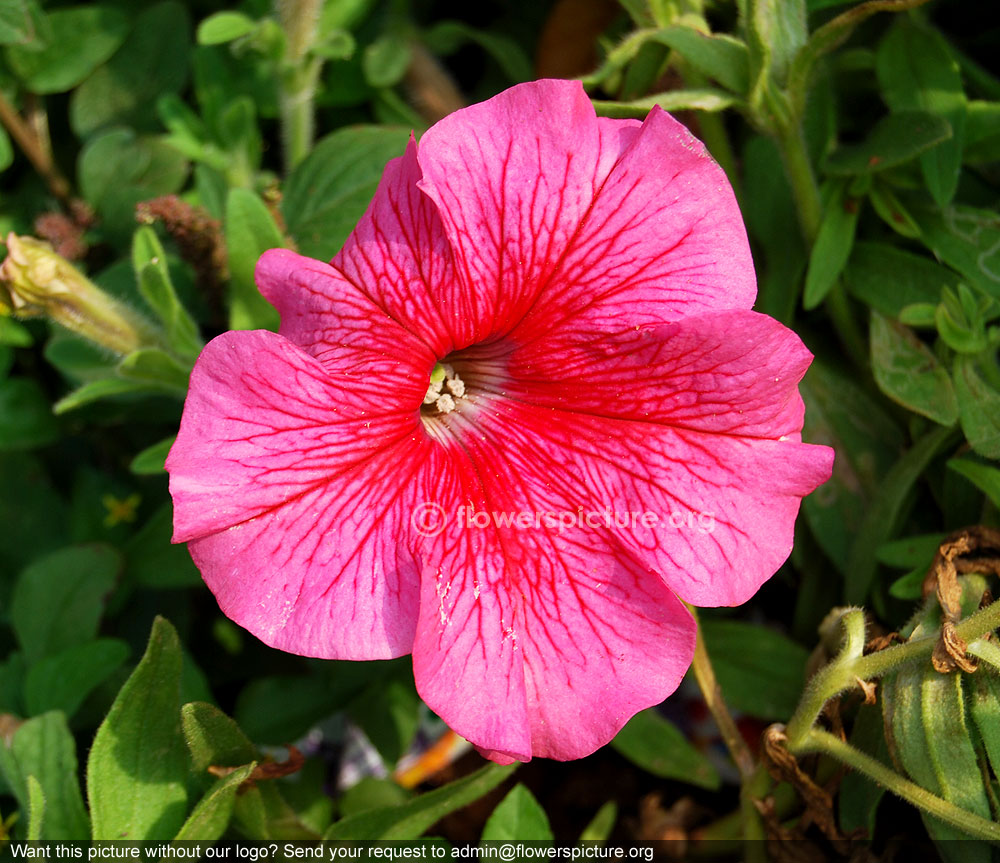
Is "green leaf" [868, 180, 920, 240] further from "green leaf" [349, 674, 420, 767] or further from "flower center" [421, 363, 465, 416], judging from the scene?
"green leaf" [349, 674, 420, 767]

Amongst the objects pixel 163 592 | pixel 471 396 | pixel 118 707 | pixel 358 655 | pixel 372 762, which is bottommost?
pixel 372 762

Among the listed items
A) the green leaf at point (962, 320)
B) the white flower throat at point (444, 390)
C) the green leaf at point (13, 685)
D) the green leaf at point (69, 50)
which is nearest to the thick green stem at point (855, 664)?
the green leaf at point (962, 320)

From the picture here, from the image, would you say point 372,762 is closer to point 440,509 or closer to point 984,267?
point 440,509

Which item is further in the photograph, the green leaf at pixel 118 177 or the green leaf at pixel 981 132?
the green leaf at pixel 118 177

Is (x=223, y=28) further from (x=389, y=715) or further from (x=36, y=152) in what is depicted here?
(x=389, y=715)

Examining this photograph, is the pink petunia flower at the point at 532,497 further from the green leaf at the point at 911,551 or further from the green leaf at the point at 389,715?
the green leaf at the point at 389,715

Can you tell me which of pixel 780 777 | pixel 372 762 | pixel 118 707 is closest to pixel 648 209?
pixel 780 777

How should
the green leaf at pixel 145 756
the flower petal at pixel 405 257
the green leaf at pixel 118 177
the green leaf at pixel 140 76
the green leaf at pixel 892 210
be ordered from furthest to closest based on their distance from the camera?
the green leaf at pixel 140 76 → the green leaf at pixel 118 177 → the green leaf at pixel 892 210 → the green leaf at pixel 145 756 → the flower petal at pixel 405 257
